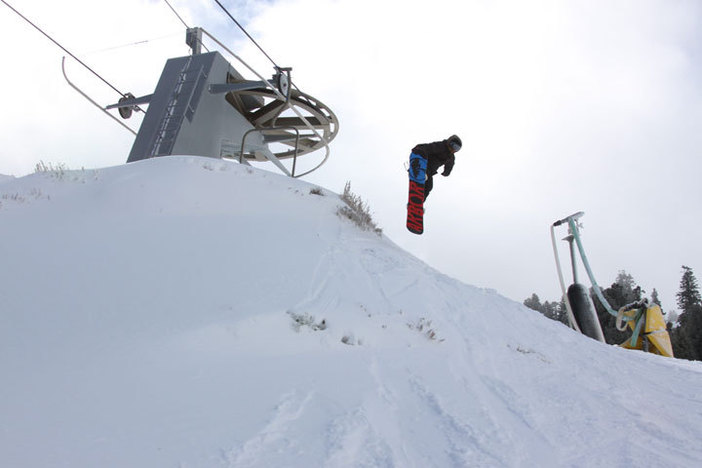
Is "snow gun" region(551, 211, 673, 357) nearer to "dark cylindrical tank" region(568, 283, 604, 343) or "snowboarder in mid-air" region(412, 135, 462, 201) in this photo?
"dark cylindrical tank" region(568, 283, 604, 343)

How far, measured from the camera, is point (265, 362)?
2.29 metres

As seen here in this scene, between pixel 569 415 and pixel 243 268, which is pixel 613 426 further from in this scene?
pixel 243 268

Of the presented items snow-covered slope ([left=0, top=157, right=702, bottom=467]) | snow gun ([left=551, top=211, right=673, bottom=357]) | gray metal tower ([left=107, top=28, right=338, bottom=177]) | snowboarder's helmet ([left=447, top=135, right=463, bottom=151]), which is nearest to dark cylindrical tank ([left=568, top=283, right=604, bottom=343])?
snow gun ([left=551, top=211, right=673, bottom=357])

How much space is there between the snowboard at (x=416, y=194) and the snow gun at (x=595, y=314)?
323 centimetres

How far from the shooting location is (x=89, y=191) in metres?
4.74

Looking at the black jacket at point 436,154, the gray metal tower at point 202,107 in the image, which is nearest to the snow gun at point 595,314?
the black jacket at point 436,154

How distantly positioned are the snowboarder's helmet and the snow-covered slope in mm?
3937

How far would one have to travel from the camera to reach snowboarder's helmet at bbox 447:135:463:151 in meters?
7.94

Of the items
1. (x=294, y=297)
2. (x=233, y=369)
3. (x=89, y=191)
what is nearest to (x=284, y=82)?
(x=89, y=191)

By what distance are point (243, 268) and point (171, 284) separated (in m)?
0.64

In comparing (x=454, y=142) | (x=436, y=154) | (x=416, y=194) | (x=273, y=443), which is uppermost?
(x=454, y=142)

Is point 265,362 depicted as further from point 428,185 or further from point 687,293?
point 687,293

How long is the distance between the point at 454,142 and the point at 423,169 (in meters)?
0.92

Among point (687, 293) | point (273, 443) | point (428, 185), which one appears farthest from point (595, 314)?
point (687, 293)
